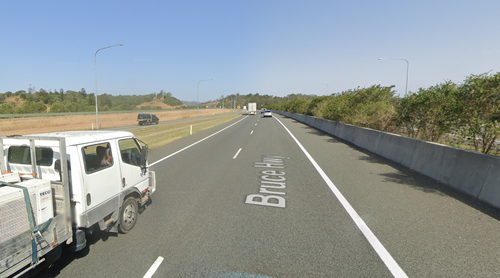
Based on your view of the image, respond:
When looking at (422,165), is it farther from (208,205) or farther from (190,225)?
(190,225)

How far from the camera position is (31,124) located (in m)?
36.5

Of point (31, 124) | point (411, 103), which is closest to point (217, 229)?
point (411, 103)

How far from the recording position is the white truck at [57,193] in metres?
2.62

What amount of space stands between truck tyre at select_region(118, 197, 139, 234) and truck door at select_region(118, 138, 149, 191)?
0.97 ft

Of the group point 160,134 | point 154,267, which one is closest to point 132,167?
point 154,267

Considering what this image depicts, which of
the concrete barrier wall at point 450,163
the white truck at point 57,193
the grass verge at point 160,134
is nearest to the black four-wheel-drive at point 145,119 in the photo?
the grass verge at point 160,134

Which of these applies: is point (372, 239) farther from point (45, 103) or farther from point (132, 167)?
point (45, 103)

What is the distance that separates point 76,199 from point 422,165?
9.24m

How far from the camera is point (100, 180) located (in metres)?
3.82

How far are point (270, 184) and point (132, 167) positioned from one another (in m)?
3.83

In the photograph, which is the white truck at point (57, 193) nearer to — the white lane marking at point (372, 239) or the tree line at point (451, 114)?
the white lane marking at point (372, 239)

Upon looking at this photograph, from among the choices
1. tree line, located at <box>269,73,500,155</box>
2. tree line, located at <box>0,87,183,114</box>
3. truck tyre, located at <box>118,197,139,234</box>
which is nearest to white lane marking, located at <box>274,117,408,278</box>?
truck tyre, located at <box>118,197,139,234</box>

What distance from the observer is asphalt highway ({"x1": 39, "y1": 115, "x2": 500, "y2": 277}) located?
341cm

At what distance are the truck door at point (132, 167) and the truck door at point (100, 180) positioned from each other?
0.66 feet
